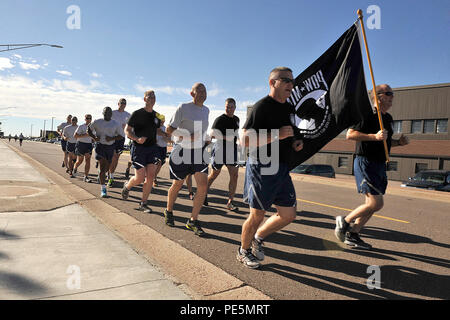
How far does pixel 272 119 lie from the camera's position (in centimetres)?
301

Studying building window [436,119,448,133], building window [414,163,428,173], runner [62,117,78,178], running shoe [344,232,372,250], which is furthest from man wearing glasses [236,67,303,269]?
building window [436,119,448,133]

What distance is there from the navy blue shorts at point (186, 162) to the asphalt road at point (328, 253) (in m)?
0.78

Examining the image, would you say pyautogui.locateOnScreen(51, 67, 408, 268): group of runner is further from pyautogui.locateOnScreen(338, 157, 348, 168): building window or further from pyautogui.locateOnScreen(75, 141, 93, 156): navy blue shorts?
pyautogui.locateOnScreen(338, 157, 348, 168): building window

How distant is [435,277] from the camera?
312cm

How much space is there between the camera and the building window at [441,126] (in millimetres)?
31078

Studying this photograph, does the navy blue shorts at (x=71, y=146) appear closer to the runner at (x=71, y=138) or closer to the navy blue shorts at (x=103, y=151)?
the runner at (x=71, y=138)

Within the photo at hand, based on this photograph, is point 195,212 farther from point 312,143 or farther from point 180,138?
point 312,143

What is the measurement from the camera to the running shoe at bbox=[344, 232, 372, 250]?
13.1ft

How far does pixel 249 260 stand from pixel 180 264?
66 cm

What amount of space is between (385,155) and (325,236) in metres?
1.38

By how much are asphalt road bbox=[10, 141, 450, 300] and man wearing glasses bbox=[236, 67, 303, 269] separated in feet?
1.35

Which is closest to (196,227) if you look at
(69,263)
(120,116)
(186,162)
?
(186,162)

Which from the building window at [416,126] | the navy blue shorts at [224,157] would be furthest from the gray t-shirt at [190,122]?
the building window at [416,126]

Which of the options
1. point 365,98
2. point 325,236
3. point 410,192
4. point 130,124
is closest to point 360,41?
point 365,98
